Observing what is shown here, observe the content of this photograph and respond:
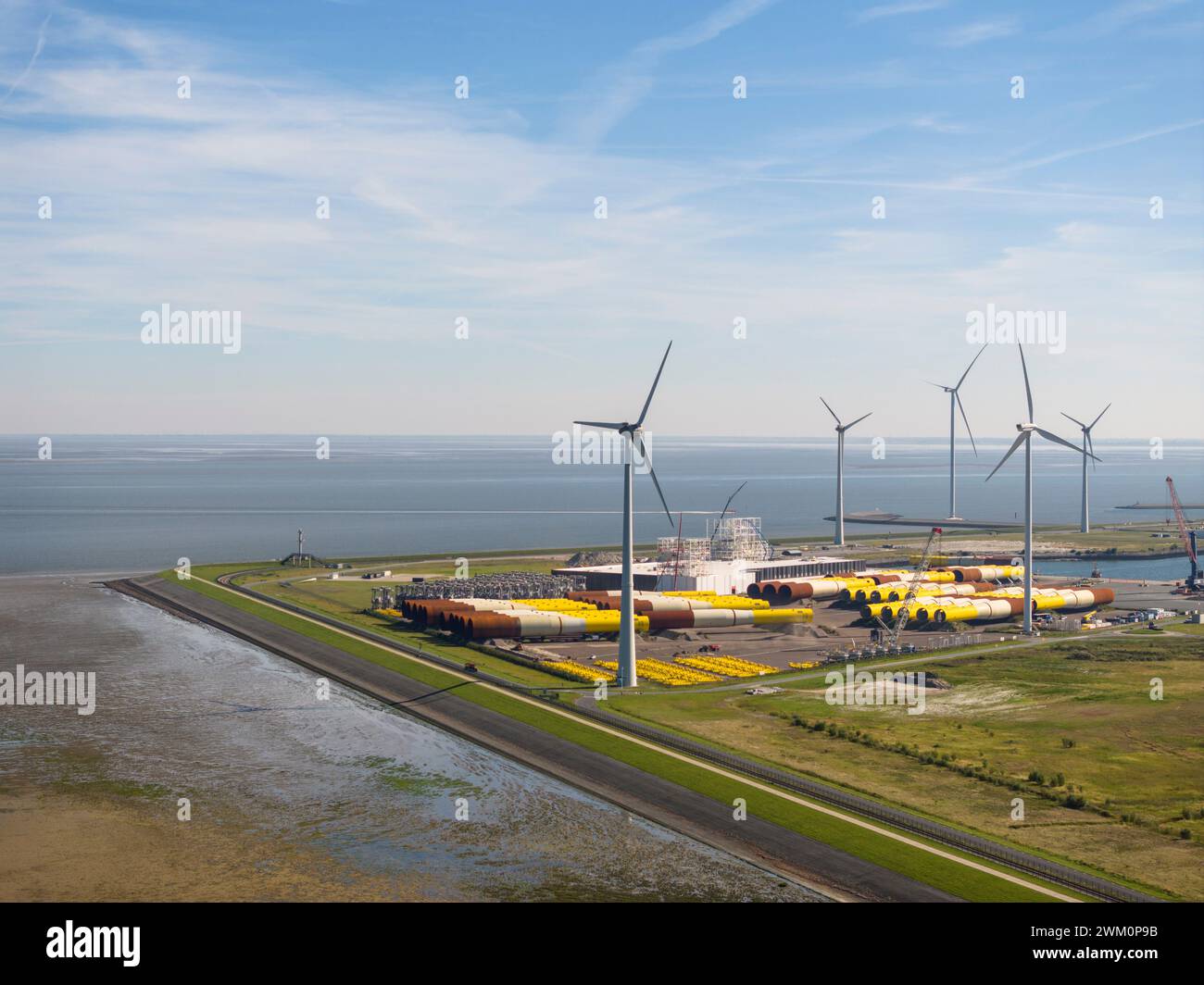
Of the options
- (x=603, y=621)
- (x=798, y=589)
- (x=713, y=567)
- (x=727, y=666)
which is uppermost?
(x=713, y=567)

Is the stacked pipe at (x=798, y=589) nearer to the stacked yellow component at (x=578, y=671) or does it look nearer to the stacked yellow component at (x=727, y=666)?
the stacked yellow component at (x=727, y=666)

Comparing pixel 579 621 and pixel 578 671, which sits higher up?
pixel 579 621

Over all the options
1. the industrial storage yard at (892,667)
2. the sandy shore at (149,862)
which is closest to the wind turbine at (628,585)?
the industrial storage yard at (892,667)

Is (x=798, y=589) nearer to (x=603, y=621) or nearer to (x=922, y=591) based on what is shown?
(x=922, y=591)

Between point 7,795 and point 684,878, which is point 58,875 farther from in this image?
point 684,878

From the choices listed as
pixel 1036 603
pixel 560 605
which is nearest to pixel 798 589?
pixel 1036 603

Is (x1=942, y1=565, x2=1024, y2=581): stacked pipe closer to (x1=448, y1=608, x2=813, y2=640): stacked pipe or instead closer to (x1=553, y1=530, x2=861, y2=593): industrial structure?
(x1=553, y1=530, x2=861, y2=593): industrial structure
